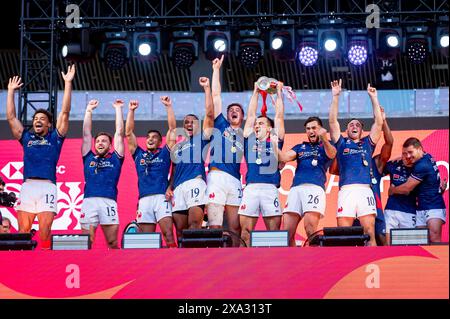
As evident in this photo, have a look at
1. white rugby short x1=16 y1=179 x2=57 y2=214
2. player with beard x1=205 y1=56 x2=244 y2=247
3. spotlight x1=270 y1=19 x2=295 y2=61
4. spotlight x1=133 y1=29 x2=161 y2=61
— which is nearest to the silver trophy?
player with beard x1=205 y1=56 x2=244 y2=247

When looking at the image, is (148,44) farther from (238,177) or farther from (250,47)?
(238,177)

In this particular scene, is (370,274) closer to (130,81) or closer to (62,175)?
(62,175)

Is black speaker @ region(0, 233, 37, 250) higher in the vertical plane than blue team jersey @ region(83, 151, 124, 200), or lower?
lower

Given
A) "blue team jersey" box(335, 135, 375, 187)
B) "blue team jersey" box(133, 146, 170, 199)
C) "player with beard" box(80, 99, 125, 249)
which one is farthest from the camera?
"blue team jersey" box(133, 146, 170, 199)

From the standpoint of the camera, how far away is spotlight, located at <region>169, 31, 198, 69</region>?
41.7 feet

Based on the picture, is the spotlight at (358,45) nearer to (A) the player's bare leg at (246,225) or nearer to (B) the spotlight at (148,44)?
(B) the spotlight at (148,44)

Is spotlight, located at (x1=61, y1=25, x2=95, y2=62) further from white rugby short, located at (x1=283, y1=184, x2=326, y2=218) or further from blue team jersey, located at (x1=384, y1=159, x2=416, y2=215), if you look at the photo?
blue team jersey, located at (x1=384, y1=159, x2=416, y2=215)

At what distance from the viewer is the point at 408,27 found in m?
12.6

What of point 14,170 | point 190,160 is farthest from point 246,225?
point 14,170

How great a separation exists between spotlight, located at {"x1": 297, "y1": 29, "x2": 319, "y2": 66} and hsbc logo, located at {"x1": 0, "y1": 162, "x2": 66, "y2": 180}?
11.8ft

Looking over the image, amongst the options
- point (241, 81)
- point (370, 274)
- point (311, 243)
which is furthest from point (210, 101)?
point (241, 81)

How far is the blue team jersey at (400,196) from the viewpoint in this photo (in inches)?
386

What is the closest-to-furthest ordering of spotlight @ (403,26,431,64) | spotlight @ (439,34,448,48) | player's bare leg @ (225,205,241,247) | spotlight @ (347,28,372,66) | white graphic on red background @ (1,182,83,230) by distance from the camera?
player's bare leg @ (225,205,241,247)
spotlight @ (439,34,448,48)
spotlight @ (403,26,431,64)
spotlight @ (347,28,372,66)
white graphic on red background @ (1,182,83,230)

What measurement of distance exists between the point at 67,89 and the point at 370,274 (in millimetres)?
3668
